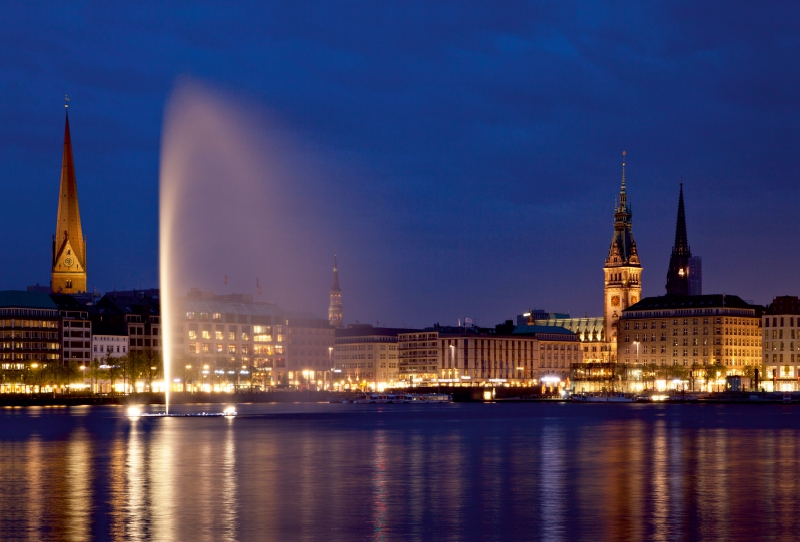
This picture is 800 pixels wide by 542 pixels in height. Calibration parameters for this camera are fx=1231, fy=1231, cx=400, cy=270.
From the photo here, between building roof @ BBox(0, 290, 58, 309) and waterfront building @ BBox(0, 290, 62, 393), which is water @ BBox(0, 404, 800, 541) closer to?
waterfront building @ BBox(0, 290, 62, 393)

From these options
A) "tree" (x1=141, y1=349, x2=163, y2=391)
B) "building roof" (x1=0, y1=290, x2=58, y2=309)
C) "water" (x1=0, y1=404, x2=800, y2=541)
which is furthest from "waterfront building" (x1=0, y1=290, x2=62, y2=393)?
"water" (x1=0, y1=404, x2=800, y2=541)

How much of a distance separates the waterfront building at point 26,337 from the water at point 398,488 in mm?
117357

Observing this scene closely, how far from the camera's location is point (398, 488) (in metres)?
43.8

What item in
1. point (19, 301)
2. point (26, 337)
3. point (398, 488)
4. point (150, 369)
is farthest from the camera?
point (19, 301)

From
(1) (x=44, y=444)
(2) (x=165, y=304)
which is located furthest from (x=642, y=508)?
(2) (x=165, y=304)

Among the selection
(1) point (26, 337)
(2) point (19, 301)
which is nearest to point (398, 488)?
(1) point (26, 337)

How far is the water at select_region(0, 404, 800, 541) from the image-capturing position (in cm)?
3334

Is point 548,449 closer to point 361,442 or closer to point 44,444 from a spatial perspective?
point 361,442

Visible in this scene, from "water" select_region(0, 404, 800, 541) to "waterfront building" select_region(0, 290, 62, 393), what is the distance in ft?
385

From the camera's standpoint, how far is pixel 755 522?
34.6 meters

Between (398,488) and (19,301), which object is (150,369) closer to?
(19,301)

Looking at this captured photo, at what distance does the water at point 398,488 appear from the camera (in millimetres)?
33344

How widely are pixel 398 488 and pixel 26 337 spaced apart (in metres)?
162

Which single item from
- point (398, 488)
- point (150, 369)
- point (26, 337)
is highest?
point (26, 337)
